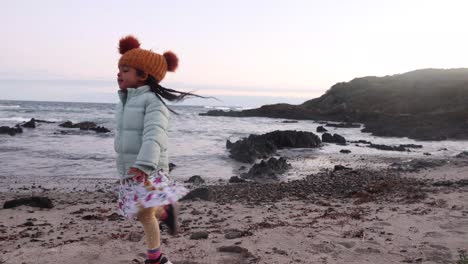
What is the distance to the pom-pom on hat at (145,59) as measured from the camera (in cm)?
369

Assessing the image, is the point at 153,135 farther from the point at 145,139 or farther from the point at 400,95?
the point at 400,95

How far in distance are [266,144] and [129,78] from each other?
1442 centimetres

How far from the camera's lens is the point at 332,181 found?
33.3 feet

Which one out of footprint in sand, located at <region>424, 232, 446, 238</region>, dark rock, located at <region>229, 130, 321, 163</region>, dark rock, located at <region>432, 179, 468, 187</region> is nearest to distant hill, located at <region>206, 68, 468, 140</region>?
dark rock, located at <region>229, 130, 321, 163</region>

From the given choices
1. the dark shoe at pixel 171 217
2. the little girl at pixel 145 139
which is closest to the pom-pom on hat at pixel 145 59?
the little girl at pixel 145 139

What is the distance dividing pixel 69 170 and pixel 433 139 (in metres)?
20.1

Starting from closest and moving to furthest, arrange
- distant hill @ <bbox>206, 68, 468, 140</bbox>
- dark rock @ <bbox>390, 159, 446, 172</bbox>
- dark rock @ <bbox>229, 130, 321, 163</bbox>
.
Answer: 1. dark rock @ <bbox>390, 159, 446, 172</bbox>
2. dark rock @ <bbox>229, 130, 321, 163</bbox>
3. distant hill @ <bbox>206, 68, 468, 140</bbox>

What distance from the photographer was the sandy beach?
15.0 ft

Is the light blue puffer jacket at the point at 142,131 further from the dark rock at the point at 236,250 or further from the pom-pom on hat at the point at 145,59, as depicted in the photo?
the dark rock at the point at 236,250

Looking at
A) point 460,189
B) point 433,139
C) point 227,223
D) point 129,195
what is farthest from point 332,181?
point 433,139

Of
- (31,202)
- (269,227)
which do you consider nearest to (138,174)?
(269,227)

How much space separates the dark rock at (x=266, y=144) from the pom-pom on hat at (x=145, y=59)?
11.6 m

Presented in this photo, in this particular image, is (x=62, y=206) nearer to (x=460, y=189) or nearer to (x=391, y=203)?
(x=391, y=203)

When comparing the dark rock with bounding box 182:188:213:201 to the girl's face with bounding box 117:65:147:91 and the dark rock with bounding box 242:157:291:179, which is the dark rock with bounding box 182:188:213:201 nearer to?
the dark rock with bounding box 242:157:291:179
